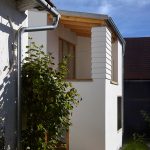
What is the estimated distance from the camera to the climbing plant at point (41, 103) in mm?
8648

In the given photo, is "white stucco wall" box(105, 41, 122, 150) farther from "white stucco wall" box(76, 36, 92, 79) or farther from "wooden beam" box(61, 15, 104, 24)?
"white stucco wall" box(76, 36, 92, 79)

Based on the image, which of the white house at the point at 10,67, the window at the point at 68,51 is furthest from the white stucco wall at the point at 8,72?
the window at the point at 68,51

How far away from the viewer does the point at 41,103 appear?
28.4ft

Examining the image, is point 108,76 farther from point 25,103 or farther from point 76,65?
point 25,103

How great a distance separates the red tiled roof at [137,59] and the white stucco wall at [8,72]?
18870 mm

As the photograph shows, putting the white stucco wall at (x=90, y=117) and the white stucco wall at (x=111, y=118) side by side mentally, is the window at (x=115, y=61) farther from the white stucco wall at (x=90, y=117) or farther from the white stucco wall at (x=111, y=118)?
the white stucco wall at (x=90, y=117)

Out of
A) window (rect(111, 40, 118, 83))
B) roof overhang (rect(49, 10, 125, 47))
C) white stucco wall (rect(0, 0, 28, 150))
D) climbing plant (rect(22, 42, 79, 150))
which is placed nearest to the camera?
white stucco wall (rect(0, 0, 28, 150))

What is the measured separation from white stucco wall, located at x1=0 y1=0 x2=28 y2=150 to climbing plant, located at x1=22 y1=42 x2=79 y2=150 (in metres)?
0.32

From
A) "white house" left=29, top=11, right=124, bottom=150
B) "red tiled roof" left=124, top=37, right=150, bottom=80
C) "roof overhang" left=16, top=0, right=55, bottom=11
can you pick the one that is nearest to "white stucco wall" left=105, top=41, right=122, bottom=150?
"white house" left=29, top=11, right=124, bottom=150

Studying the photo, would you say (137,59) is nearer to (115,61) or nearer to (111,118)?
(115,61)

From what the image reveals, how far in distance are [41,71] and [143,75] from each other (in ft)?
61.8

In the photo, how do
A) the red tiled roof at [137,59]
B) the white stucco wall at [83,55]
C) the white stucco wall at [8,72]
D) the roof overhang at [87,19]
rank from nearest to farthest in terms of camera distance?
the white stucco wall at [8,72], the roof overhang at [87,19], the white stucco wall at [83,55], the red tiled roof at [137,59]

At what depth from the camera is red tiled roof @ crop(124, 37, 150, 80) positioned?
26984mm

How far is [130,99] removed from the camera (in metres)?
26.5
